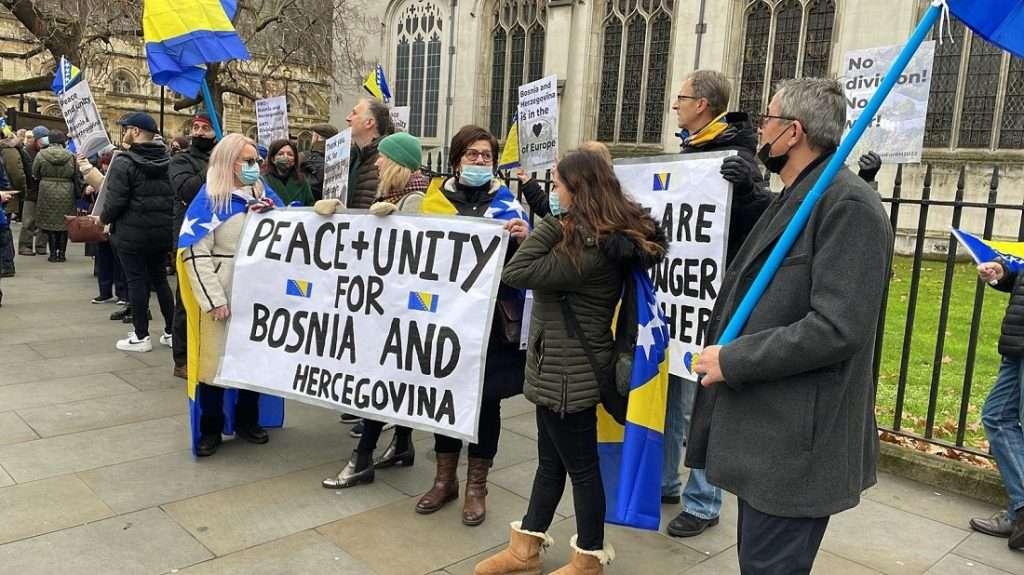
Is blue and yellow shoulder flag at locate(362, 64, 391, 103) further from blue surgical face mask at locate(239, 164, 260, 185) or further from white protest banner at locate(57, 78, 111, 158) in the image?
blue surgical face mask at locate(239, 164, 260, 185)

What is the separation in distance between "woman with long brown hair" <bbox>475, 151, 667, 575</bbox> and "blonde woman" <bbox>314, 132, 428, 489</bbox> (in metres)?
1.31

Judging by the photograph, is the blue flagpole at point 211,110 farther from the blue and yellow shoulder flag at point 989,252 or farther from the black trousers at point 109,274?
the blue and yellow shoulder flag at point 989,252

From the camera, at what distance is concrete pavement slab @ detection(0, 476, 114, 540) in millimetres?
3701

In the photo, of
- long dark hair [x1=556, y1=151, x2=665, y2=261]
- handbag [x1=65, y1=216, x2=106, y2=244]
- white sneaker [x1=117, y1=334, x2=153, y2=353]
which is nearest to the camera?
long dark hair [x1=556, y1=151, x2=665, y2=261]

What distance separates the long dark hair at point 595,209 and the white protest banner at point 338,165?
232cm

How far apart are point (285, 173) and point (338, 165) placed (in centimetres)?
109

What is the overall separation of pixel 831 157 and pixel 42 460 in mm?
4474

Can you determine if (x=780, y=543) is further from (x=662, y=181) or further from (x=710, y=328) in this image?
(x=662, y=181)

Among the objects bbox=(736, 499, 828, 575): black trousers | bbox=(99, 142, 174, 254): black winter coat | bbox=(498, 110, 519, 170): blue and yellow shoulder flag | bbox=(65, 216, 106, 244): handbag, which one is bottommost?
bbox=(736, 499, 828, 575): black trousers

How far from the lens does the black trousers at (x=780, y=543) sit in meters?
2.27

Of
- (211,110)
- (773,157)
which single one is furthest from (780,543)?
(211,110)

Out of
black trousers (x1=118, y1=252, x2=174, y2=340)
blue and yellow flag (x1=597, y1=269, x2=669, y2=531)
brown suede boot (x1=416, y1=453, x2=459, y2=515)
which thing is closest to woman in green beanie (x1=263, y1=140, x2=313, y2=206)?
black trousers (x1=118, y1=252, x2=174, y2=340)

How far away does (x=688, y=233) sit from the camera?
405 cm

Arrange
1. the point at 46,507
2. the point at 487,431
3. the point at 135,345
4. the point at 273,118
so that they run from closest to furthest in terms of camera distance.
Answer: the point at 46,507 → the point at 487,431 → the point at 135,345 → the point at 273,118
